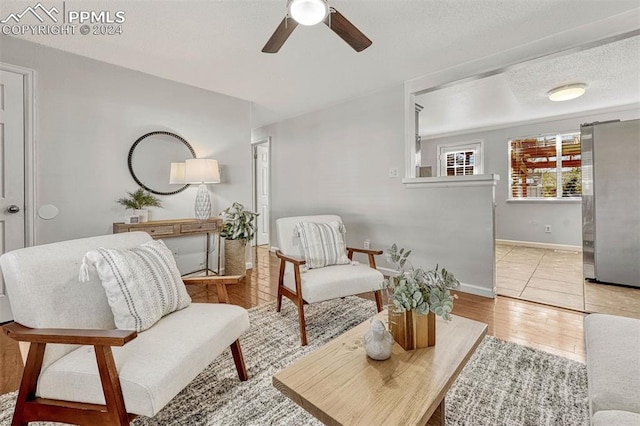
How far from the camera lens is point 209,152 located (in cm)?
377

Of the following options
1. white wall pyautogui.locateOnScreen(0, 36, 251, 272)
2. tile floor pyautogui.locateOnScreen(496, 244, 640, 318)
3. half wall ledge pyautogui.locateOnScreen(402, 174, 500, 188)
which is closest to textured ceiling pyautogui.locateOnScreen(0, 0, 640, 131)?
white wall pyautogui.locateOnScreen(0, 36, 251, 272)

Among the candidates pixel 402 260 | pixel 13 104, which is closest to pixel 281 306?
pixel 402 260

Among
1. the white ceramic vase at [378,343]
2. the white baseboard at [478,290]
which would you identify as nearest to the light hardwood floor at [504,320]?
the white baseboard at [478,290]

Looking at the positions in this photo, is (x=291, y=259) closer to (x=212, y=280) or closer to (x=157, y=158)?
(x=212, y=280)

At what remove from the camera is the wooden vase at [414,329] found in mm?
1204

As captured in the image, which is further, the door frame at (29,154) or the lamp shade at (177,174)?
the lamp shade at (177,174)

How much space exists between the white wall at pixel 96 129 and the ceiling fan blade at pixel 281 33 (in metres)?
1.94

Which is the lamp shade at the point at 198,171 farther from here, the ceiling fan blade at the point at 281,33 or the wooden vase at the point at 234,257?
the ceiling fan blade at the point at 281,33

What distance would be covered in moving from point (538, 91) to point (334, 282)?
396 centimetres

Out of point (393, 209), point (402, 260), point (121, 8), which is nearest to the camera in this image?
point (402, 260)

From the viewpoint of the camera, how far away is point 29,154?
2512mm

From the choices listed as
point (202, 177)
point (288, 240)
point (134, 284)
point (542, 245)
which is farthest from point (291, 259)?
point (542, 245)

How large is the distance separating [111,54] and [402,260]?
3258mm

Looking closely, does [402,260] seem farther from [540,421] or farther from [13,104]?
[13,104]
